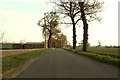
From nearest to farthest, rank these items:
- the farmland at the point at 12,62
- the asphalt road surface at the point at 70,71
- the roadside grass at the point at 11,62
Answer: the asphalt road surface at the point at 70,71, the farmland at the point at 12,62, the roadside grass at the point at 11,62

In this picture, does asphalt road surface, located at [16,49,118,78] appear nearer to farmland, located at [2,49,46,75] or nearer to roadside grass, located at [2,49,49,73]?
farmland, located at [2,49,46,75]

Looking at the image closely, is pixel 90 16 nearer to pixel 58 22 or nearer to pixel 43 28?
pixel 58 22

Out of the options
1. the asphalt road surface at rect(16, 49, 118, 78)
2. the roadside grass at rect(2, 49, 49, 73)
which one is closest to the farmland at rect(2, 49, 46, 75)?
the roadside grass at rect(2, 49, 49, 73)

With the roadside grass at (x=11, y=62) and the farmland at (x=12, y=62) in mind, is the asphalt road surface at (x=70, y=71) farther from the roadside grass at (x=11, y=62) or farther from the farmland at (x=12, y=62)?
the roadside grass at (x=11, y=62)

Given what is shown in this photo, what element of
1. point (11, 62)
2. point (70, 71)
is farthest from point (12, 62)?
point (70, 71)

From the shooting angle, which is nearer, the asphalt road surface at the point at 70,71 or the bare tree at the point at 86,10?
the asphalt road surface at the point at 70,71

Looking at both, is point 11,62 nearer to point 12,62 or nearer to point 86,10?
point 12,62

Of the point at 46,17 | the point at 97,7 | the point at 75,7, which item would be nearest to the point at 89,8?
the point at 97,7

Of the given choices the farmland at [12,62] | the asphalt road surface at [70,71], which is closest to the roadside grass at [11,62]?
the farmland at [12,62]

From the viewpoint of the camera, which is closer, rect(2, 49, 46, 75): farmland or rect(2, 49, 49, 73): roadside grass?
rect(2, 49, 46, 75): farmland

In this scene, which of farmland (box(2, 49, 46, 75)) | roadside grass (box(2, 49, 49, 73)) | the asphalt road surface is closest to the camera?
the asphalt road surface

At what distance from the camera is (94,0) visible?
49406mm

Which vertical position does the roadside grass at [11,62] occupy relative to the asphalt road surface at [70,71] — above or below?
above

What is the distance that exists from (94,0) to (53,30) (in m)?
66.7
